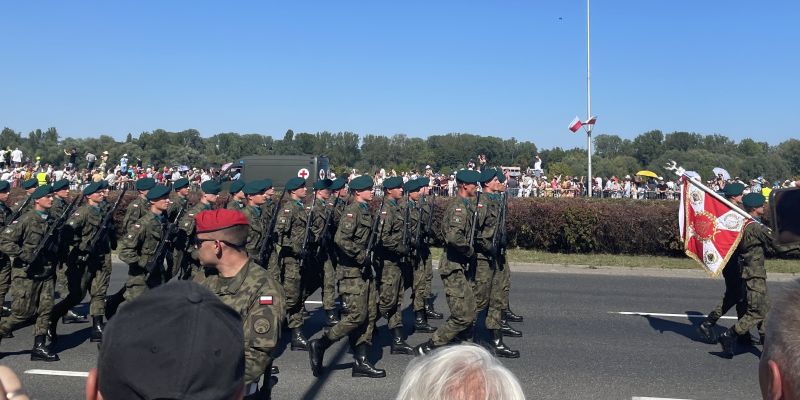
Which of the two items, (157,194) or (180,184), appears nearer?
(157,194)

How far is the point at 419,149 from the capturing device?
8856 cm

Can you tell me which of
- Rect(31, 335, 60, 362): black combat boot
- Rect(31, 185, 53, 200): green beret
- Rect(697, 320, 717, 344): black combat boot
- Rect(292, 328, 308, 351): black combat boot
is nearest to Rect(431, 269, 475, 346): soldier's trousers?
Rect(292, 328, 308, 351): black combat boot

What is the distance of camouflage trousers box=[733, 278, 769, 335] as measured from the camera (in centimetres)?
797

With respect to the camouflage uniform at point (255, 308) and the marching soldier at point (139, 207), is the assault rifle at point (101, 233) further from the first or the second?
the camouflage uniform at point (255, 308)

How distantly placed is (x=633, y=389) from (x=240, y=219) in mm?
4225

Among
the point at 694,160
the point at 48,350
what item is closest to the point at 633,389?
the point at 48,350

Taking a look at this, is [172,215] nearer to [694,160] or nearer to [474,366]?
[474,366]

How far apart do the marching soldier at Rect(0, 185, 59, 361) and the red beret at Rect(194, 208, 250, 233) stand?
4.57 metres

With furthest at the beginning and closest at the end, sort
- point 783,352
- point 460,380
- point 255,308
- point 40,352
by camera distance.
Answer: point 40,352
point 255,308
point 460,380
point 783,352

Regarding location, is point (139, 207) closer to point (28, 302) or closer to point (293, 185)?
point (293, 185)

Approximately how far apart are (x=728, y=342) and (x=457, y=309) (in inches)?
119

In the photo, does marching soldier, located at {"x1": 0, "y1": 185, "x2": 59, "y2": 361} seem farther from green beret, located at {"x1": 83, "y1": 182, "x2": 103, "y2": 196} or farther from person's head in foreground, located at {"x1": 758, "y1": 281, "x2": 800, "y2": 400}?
person's head in foreground, located at {"x1": 758, "y1": 281, "x2": 800, "y2": 400}

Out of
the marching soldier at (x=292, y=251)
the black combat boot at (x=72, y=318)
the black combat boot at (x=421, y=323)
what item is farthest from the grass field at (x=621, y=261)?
the black combat boot at (x=72, y=318)

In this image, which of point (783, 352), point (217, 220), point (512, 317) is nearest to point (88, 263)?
point (512, 317)
